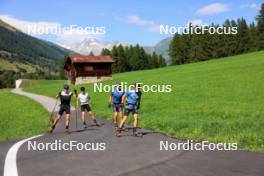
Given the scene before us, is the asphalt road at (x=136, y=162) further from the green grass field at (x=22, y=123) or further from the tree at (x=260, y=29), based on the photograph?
the tree at (x=260, y=29)

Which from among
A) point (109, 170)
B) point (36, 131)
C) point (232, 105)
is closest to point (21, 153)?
point (109, 170)

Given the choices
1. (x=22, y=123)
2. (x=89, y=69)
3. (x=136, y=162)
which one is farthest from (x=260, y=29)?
(x=136, y=162)

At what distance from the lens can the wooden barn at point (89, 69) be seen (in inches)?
3733

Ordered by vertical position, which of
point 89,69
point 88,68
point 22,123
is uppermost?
point 88,68

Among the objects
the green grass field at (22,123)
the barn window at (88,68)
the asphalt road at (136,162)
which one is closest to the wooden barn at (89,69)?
the barn window at (88,68)

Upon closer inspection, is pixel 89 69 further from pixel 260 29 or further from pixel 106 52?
pixel 106 52

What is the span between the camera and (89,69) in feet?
314

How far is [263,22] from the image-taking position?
113m

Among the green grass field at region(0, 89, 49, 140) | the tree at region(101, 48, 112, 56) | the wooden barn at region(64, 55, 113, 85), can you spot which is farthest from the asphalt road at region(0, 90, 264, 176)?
the tree at region(101, 48, 112, 56)

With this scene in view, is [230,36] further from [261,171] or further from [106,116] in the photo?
[261,171]

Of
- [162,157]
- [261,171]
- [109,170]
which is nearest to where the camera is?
[261,171]

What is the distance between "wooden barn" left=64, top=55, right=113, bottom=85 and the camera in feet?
311

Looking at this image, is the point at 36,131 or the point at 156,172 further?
the point at 36,131

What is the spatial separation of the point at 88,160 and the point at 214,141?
16.2ft
